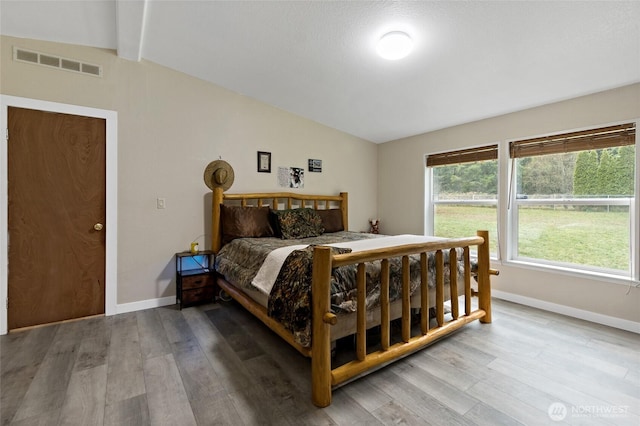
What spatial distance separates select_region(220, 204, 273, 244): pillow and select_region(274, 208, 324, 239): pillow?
0.57 feet

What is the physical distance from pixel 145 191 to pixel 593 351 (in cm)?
412

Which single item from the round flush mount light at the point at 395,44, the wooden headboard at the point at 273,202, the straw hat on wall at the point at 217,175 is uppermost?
the round flush mount light at the point at 395,44

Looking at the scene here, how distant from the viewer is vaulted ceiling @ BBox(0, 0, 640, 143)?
2.03 meters

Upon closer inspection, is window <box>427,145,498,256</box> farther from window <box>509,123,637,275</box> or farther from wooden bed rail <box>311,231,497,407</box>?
wooden bed rail <box>311,231,497,407</box>

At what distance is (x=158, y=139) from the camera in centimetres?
311

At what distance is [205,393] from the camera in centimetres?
169

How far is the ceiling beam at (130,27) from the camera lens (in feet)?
Answer: 7.13

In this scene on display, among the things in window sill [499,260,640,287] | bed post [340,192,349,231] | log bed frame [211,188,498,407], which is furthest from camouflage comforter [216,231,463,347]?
bed post [340,192,349,231]

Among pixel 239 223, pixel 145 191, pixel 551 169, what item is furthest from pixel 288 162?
pixel 551 169

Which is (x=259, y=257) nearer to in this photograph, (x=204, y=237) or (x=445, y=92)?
(x=204, y=237)

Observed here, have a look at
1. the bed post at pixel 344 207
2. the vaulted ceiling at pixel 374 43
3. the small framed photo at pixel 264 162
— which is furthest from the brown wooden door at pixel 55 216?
the bed post at pixel 344 207

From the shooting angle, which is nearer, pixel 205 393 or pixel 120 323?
pixel 205 393

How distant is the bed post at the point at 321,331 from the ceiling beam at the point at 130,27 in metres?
2.27

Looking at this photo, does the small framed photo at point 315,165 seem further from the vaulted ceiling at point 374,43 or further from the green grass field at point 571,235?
the green grass field at point 571,235
